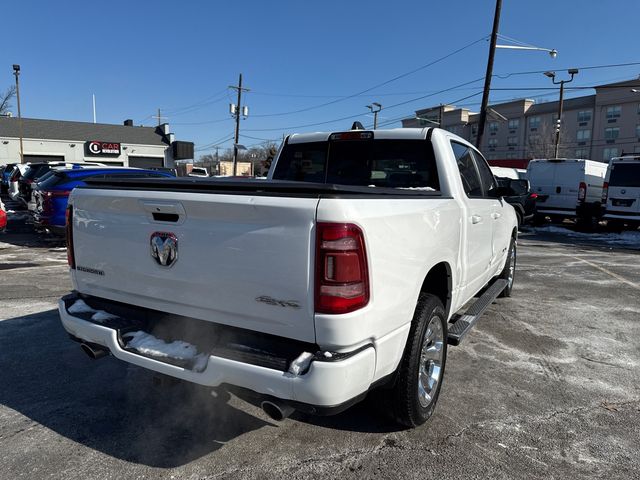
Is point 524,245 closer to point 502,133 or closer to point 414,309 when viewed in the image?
point 414,309

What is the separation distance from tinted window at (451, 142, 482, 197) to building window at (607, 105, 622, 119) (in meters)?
69.6

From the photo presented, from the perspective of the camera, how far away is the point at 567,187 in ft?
55.3

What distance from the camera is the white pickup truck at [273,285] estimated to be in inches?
87.4

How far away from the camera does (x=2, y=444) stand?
2.88 metres

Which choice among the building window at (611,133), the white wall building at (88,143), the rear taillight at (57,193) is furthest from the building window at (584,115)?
the rear taillight at (57,193)

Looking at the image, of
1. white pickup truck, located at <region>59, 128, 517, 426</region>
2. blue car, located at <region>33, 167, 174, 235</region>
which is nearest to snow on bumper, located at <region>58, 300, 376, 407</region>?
white pickup truck, located at <region>59, 128, 517, 426</region>

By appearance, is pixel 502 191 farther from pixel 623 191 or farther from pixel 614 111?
pixel 614 111

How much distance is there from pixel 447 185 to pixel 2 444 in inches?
139

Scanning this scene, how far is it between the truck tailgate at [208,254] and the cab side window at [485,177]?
10.1ft

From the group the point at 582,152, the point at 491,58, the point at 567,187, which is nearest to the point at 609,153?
the point at 582,152

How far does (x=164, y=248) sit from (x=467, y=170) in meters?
2.96

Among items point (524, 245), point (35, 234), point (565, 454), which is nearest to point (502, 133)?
point (524, 245)

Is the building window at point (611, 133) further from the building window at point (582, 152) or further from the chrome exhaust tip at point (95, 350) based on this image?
the chrome exhaust tip at point (95, 350)

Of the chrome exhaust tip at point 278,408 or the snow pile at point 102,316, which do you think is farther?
the snow pile at point 102,316
